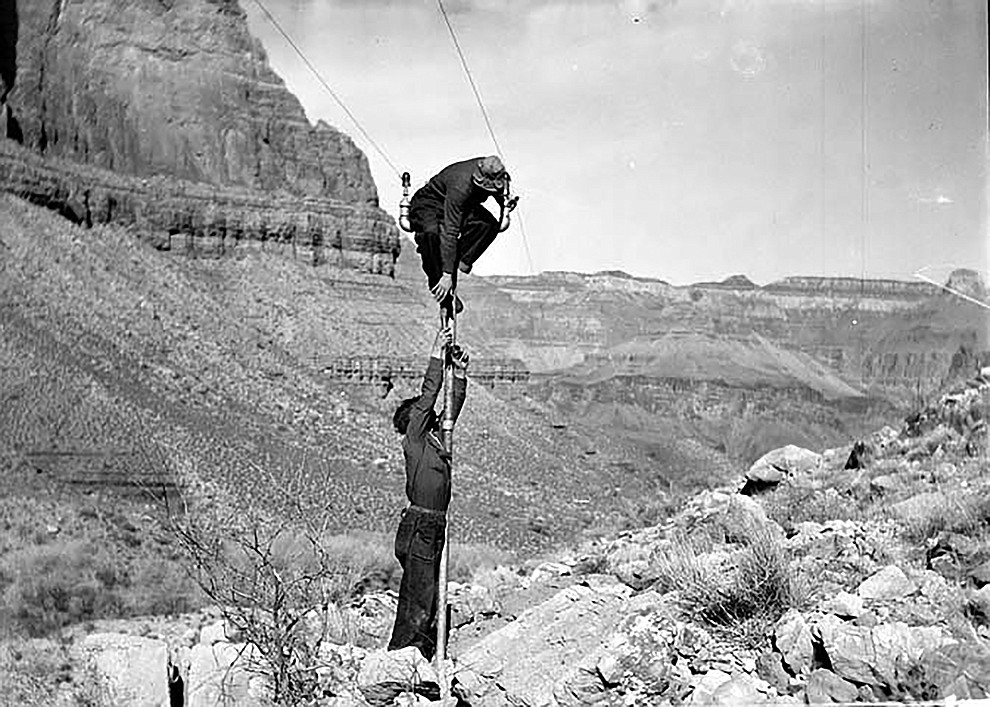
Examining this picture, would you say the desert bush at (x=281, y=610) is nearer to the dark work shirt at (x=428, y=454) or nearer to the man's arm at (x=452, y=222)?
the dark work shirt at (x=428, y=454)

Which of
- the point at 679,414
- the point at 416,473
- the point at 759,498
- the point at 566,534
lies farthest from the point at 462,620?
the point at 679,414

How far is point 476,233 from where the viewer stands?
421 cm

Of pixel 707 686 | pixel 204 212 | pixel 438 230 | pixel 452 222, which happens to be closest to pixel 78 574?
pixel 438 230

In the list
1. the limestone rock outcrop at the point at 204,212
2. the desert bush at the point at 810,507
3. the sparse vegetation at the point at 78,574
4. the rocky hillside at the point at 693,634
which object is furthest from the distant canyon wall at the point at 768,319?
the limestone rock outcrop at the point at 204,212

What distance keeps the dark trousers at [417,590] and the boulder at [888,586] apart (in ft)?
4.65

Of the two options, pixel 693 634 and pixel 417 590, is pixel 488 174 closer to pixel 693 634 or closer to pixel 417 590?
pixel 417 590

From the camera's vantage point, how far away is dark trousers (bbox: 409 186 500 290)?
4199 millimetres

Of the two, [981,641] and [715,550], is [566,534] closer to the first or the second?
[715,550]

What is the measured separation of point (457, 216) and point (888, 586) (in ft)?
6.18

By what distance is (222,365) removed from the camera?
1207 cm

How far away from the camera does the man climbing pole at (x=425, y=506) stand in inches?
164

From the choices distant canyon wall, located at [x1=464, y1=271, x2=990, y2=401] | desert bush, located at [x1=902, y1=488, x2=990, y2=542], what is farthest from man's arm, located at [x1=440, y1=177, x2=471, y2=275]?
distant canyon wall, located at [x1=464, y1=271, x2=990, y2=401]

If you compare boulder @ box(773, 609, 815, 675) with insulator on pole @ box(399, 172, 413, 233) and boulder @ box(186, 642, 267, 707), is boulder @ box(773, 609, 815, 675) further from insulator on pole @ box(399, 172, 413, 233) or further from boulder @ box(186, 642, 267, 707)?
insulator on pole @ box(399, 172, 413, 233)

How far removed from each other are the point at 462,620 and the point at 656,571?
79cm
